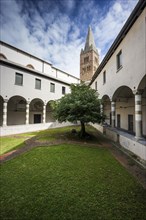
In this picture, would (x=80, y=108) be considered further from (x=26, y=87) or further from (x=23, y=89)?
(x=26, y=87)

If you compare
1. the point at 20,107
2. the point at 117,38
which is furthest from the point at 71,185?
the point at 20,107

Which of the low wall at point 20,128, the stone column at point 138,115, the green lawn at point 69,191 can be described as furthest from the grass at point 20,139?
the stone column at point 138,115

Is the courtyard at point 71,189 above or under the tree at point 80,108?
under

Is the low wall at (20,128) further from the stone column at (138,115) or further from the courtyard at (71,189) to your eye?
the stone column at (138,115)

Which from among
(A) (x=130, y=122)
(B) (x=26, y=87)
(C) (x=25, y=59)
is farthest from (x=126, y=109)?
(C) (x=25, y=59)

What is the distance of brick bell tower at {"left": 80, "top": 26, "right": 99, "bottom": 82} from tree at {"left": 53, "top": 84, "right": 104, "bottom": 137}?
28701 millimetres

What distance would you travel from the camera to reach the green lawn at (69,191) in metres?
2.72

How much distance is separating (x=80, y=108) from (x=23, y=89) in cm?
911

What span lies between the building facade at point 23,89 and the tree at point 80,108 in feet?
22.3

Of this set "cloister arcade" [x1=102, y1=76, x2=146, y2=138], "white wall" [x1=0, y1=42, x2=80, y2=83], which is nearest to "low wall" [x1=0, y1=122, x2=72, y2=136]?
"white wall" [x1=0, y1=42, x2=80, y2=83]

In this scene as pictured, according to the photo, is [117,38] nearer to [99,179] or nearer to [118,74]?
[118,74]

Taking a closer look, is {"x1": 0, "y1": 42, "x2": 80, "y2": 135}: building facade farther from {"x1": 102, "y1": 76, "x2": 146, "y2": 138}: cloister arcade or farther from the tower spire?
the tower spire

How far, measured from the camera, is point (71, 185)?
3805mm

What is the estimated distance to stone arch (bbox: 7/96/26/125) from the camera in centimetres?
1600
